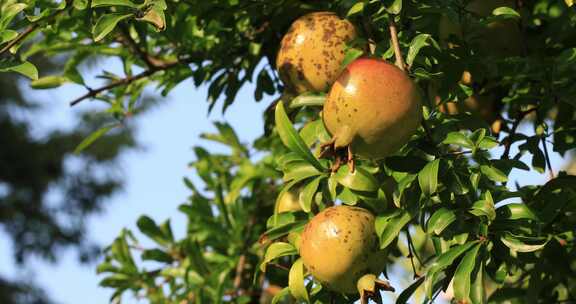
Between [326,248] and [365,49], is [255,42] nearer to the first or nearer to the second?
[365,49]

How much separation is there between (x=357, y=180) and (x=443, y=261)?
150mm

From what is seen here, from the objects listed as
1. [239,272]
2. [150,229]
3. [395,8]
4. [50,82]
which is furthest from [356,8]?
[150,229]

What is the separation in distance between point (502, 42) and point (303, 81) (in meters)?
0.41

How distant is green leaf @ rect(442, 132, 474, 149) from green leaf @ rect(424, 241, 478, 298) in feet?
0.40

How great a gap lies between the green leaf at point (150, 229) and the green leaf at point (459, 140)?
1.04 m

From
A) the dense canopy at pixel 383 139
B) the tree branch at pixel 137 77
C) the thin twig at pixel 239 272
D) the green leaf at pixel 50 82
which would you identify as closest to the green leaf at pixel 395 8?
the dense canopy at pixel 383 139

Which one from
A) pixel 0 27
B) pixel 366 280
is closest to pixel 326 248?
pixel 366 280

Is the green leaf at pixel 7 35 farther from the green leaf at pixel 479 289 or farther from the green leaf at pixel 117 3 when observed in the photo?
the green leaf at pixel 479 289

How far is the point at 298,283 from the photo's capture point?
1.02 meters

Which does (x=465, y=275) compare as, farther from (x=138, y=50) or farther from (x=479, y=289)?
(x=138, y=50)

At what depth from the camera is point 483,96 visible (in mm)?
1423

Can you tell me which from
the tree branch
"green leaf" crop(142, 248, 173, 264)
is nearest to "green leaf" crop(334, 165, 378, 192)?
the tree branch

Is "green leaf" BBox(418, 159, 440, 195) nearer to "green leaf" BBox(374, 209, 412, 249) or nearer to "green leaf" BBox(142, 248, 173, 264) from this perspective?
"green leaf" BBox(374, 209, 412, 249)

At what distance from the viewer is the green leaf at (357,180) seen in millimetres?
1002
